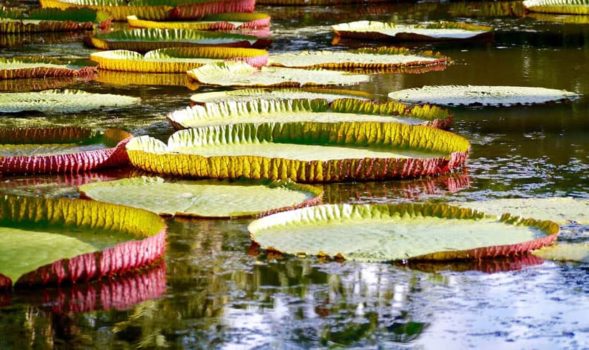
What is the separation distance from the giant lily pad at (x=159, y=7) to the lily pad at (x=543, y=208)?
9211 mm

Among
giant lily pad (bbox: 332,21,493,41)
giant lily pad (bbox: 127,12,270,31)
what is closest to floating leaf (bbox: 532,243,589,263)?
giant lily pad (bbox: 332,21,493,41)

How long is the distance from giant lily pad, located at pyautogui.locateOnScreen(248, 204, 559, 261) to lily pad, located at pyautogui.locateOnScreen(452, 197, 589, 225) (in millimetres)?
261

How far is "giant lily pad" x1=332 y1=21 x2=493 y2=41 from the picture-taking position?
12.7m

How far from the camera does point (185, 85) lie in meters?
9.88

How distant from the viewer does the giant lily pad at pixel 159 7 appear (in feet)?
47.7

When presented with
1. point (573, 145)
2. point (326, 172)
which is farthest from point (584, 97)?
point (326, 172)

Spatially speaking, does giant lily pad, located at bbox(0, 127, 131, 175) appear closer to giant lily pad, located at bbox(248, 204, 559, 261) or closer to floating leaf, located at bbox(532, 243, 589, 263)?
giant lily pad, located at bbox(248, 204, 559, 261)

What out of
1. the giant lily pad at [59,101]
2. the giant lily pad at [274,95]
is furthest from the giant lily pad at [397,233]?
the giant lily pad at [59,101]

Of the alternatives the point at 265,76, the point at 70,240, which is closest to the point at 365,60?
the point at 265,76

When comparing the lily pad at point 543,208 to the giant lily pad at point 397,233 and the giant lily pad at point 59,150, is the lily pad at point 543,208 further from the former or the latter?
the giant lily pad at point 59,150

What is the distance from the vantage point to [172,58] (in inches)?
437

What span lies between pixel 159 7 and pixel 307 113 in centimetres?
696

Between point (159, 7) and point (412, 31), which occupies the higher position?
point (159, 7)

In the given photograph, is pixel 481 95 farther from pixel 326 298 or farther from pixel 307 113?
pixel 326 298
